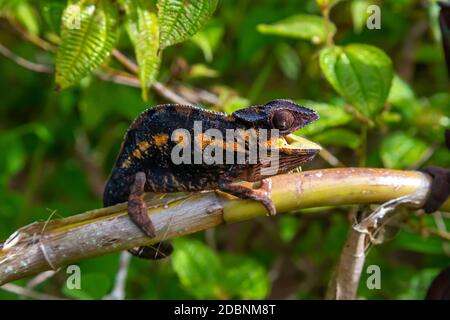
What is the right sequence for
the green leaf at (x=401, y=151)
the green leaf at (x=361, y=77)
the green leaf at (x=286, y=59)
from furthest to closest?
the green leaf at (x=286, y=59), the green leaf at (x=401, y=151), the green leaf at (x=361, y=77)

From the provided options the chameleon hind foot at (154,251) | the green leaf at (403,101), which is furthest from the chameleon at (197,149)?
the green leaf at (403,101)

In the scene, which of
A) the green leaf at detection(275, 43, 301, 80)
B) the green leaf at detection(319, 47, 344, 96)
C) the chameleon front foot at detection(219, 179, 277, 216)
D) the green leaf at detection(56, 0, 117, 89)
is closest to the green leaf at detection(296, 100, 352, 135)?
the green leaf at detection(319, 47, 344, 96)

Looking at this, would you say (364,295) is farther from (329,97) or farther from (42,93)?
(42,93)

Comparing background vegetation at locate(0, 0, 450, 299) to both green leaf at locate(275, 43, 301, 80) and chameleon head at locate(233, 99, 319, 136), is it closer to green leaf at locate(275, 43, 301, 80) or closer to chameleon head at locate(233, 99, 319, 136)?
green leaf at locate(275, 43, 301, 80)

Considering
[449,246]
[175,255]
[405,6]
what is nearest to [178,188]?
[175,255]

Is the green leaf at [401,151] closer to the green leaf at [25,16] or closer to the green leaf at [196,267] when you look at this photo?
the green leaf at [196,267]

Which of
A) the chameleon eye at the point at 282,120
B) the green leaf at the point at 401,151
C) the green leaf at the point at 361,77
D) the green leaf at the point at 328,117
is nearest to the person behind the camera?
the chameleon eye at the point at 282,120

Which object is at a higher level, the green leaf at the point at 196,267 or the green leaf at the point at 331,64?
the green leaf at the point at 331,64

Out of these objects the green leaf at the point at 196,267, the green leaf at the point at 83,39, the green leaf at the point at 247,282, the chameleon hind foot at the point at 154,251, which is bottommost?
the green leaf at the point at 247,282
